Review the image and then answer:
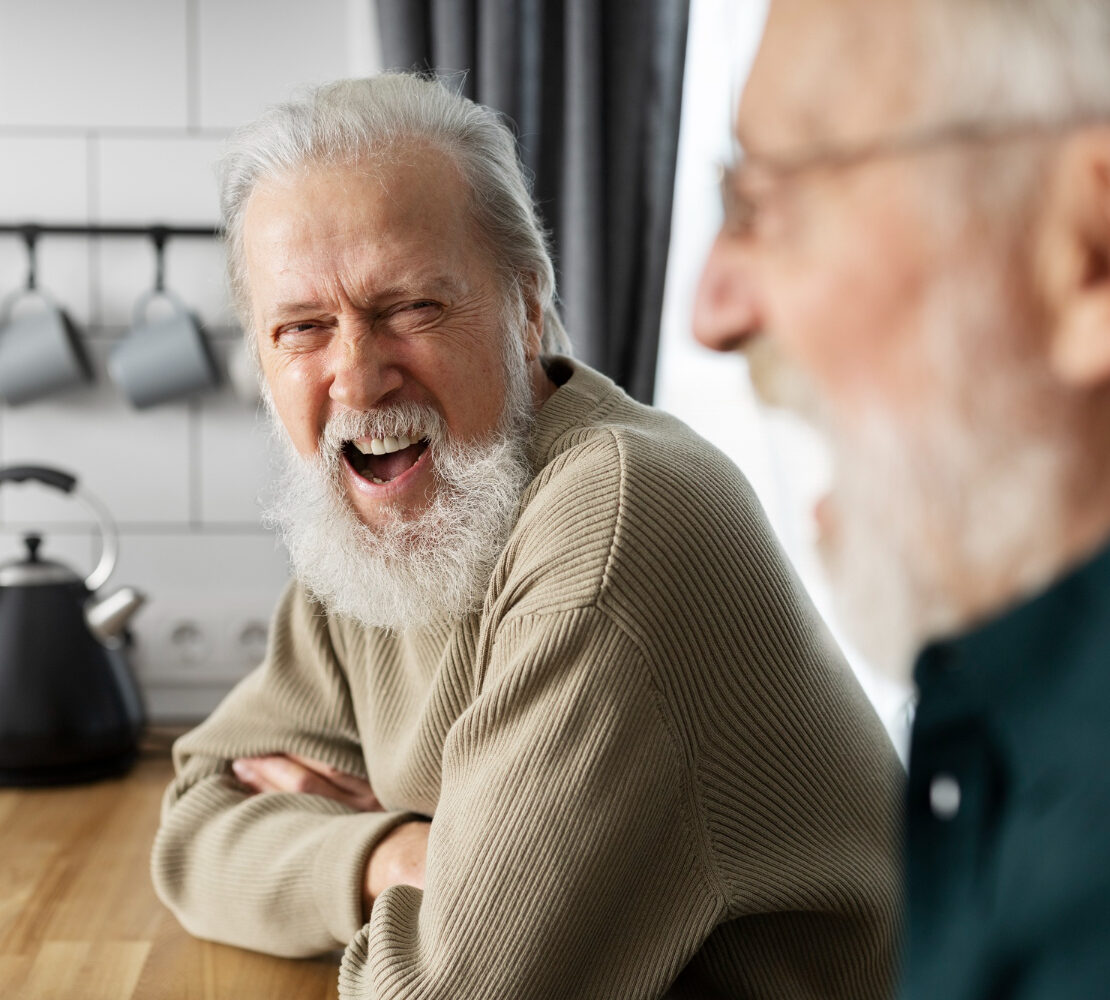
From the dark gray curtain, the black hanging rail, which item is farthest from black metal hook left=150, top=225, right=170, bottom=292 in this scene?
the dark gray curtain

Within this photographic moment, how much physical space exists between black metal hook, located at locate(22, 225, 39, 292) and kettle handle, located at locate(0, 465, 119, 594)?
0.89ft

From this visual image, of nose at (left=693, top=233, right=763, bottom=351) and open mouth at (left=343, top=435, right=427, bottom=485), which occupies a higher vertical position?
nose at (left=693, top=233, right=763, bottom=351)

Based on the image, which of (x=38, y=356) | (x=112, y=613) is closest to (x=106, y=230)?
(x=38, y=356)

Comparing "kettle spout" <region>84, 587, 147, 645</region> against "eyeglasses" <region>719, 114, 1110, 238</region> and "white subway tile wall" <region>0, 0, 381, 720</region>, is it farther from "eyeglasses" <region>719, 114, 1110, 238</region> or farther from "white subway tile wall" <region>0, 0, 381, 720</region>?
"eyeglasses" <region>719, 114, 1110, 238</region>

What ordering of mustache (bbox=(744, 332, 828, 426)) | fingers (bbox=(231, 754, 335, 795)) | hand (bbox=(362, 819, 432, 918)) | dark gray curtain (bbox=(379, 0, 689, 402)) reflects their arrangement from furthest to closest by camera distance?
dark gray curtain (bbox=(379, 0, 689, 402)) → fingers (bbox=(231, 754, 335, 795)) → hand (bbox=(362, 819, 432, 918)) → mustache (bbox=(744, 332, 828, 426))

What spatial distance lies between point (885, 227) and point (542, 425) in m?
0.64

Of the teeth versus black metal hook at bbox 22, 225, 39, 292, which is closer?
the teeth

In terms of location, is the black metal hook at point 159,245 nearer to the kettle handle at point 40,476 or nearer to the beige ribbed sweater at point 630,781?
the kettle handle at point 40,476

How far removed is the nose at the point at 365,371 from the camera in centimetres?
114

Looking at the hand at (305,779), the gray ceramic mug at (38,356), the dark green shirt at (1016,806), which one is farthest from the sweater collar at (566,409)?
the gray ceramic mug at (38,356)

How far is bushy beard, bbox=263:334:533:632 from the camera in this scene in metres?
1.15

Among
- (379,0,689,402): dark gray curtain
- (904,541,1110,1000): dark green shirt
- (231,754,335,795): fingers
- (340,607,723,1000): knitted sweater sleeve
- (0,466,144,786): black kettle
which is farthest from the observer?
(379,0,689,402): dark gray curtain

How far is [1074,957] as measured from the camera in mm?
490

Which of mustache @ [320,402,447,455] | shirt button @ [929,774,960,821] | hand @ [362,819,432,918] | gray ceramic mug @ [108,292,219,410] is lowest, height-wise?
hand @ [362,819,432,918]
